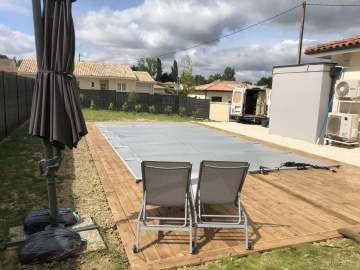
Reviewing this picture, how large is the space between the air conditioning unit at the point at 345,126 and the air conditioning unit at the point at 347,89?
635 mm

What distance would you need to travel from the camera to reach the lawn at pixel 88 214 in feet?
10.2

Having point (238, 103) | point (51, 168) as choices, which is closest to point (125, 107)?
point (238, 103)

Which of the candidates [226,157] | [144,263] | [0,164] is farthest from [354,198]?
[0,164]

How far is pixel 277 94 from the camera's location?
12750 mm

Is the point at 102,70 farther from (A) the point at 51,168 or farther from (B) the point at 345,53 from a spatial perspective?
(A) the point at 51,168

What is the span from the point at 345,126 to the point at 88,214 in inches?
354

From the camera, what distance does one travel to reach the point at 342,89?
33.9 feet

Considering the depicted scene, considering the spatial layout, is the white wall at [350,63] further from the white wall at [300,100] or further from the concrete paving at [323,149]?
the concrete paving at [323,149]

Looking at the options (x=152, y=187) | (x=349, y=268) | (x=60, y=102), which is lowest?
(x=349, y=268)

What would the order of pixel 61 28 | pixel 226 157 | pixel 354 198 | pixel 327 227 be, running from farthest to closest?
Answer: pixel 226 157, pixel 354 198, pixel 327 227, pixel 61 28

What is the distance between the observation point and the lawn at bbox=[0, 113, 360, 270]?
10.2 ft

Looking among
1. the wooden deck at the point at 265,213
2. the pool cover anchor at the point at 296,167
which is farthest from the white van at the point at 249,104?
the wooden deck at the point at 265,213

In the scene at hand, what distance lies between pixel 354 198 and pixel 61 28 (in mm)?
5028

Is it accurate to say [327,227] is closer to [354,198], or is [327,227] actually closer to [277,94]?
[354,198]
